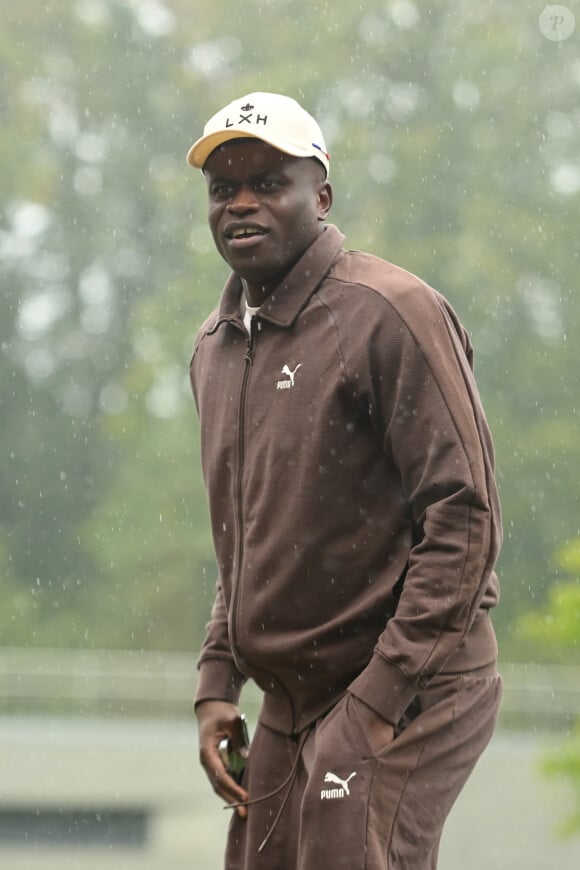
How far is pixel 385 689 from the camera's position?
2029 millimetres

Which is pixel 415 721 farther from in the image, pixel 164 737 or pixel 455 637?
pixel 164 737

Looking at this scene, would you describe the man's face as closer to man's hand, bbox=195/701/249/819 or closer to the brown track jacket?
the brown track jacket

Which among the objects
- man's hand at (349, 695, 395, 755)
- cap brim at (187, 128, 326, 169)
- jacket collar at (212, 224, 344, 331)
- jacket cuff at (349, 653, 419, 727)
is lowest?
man's hand at (349, 695, 395, 755)

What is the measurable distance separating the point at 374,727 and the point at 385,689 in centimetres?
6

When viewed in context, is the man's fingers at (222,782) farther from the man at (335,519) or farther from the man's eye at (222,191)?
the man's eye at (222,191)

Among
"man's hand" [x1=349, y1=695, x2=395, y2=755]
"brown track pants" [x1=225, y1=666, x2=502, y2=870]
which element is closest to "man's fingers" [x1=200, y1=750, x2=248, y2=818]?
"brown track pants" [x1=225, y1=666, x2=502, y2=870]

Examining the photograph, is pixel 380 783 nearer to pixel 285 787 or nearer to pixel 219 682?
pixel 285 787

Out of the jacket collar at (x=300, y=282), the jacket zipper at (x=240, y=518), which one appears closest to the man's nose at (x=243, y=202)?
the jacket collar at (x=300, y=282)

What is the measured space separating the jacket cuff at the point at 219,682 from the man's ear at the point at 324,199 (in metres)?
0.82

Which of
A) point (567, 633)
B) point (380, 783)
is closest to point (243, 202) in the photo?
point (380, 783)

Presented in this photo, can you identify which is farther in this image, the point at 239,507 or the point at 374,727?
the point at 239,507

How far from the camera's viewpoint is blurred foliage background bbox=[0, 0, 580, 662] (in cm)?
1285

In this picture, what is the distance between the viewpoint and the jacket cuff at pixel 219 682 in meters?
2.57

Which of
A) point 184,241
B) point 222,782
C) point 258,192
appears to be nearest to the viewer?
point 258,192
